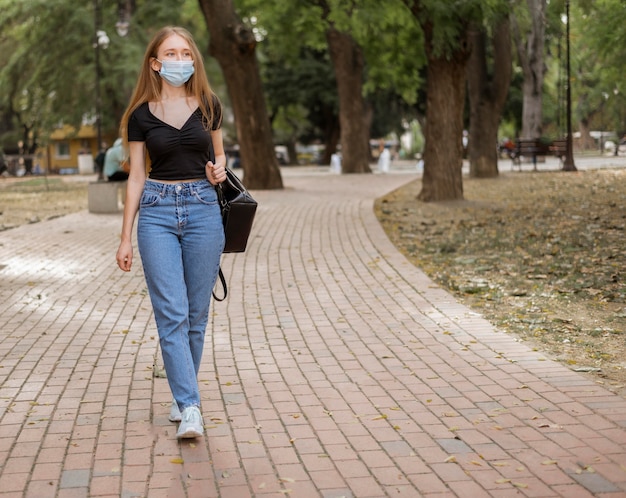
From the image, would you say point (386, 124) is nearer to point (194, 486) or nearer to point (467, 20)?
point (467, 20)

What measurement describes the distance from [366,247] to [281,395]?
761 centimetres

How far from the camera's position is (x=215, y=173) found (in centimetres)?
519

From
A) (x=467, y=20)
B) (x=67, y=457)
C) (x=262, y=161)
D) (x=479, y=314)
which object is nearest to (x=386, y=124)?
(x=262, y=161)

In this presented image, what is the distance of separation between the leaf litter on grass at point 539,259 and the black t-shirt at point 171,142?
268cm

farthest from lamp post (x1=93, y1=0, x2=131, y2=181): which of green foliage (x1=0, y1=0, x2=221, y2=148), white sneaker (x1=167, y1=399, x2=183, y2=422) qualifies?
white sneaker (x1=167, y1=399, x2=183, y2=422)

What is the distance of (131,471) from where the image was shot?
185 inches

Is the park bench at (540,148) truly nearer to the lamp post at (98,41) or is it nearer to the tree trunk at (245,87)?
the tree trunk at (245,87)

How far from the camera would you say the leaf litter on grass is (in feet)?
25.2

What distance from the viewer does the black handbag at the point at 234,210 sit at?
5.29m

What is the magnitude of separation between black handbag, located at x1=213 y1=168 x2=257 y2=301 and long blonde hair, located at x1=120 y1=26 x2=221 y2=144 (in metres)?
0.31

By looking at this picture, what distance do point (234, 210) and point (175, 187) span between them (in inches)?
12.5

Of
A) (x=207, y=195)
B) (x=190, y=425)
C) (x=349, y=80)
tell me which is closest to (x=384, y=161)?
(x=349, y=80)

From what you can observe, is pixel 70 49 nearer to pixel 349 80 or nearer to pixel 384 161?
pixel 349 80

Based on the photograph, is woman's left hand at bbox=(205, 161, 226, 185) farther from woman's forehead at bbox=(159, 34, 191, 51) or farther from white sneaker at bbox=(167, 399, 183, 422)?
white sneaker at bbox=(167, 399, 183, 422)
